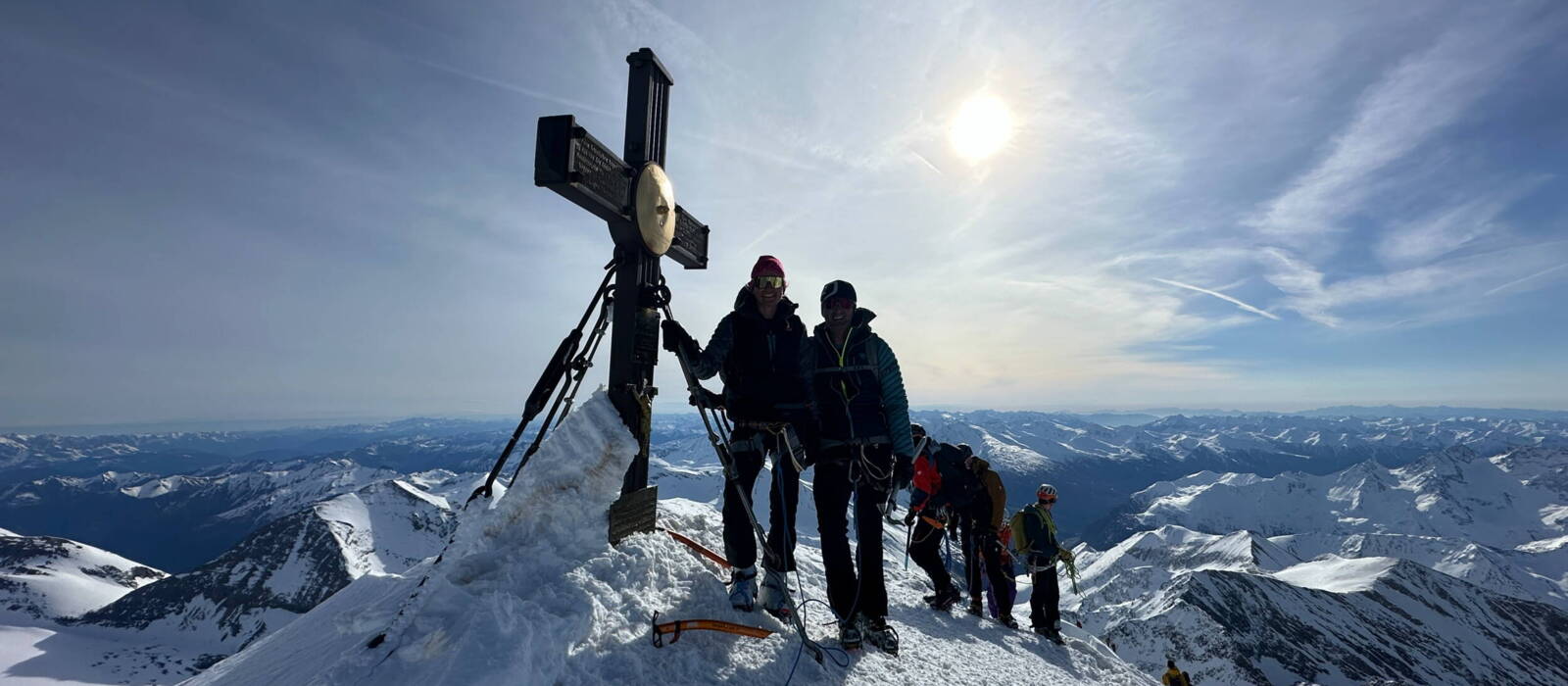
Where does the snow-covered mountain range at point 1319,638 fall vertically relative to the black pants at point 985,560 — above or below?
below

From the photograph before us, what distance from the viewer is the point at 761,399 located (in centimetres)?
635

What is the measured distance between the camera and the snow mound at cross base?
13.0 ft

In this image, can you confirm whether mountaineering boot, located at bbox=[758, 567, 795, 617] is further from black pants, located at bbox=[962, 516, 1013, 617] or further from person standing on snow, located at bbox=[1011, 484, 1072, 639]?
person standing on snow, located at bbox=[1011, 484, 1072, 639]

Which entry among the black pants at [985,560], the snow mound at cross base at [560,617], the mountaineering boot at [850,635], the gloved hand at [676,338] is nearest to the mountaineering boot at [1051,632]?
the black pants at [985,560]

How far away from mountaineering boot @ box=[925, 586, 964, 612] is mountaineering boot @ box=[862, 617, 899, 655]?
4.00 m

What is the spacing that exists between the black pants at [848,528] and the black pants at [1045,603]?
18.2 feet

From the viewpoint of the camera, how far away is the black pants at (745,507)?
613 centimetres

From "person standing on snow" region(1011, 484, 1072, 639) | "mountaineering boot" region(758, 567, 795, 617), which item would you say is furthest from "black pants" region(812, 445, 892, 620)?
"person standing on snow" region(1011, 484, 1072, 639)

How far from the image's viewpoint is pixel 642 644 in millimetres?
4773

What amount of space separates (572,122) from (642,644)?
4.37 meters

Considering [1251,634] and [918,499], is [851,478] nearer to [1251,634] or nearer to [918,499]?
[918,499]

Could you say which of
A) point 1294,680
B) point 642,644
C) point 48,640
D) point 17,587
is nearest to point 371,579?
point 642,644

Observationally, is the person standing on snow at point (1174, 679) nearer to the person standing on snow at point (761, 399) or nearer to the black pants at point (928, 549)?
the black pants at point (928, 549)

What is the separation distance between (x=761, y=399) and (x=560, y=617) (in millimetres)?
2721
